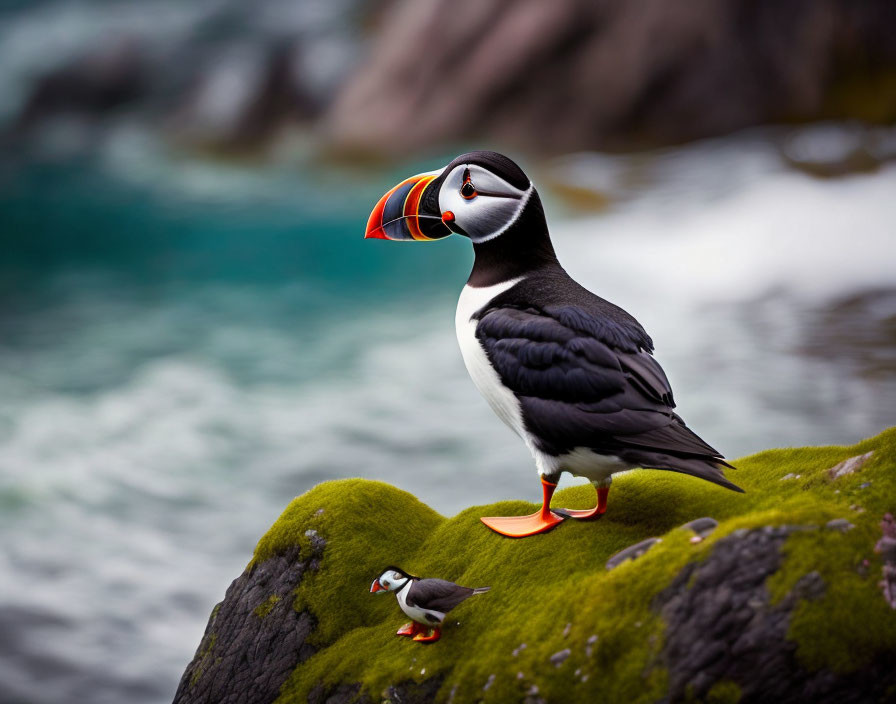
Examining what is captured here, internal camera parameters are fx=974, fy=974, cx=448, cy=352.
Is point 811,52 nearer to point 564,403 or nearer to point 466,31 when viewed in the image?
point 466,31

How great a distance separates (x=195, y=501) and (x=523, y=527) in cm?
678

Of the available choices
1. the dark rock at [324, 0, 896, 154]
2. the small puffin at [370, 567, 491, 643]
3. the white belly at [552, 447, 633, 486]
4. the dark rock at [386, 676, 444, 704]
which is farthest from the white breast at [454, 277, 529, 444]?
the dark rock at [324, 0, 896, 154]

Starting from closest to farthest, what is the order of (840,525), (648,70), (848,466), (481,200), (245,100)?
(840,525)
(848,466)
(481,200)
(648,70)
(245,100)

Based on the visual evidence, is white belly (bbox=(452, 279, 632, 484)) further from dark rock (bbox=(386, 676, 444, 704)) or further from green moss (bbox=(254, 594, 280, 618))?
green moss (bbox=(254, 594, 280, 618))

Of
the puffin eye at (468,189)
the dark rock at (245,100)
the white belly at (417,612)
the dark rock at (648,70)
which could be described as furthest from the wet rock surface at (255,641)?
the dark rock at (245,100)

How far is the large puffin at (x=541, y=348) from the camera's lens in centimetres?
376

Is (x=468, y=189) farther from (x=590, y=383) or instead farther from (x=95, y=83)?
(x=95, y=83)

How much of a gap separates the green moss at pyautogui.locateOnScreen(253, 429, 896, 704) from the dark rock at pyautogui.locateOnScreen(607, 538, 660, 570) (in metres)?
0.06

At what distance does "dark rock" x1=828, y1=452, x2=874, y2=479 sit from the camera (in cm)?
381

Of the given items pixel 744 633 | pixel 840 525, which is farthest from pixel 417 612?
pixel 840 525

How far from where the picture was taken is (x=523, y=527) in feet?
14.2

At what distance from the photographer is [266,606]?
14.9 ft

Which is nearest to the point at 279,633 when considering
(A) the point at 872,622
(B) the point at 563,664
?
(B) the point at 563,664

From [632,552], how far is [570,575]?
0.30 metres
